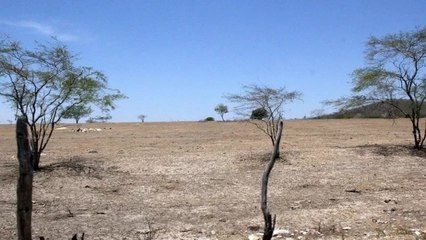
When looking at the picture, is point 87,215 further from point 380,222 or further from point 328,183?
point 328,183

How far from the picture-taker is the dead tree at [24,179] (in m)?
5.40

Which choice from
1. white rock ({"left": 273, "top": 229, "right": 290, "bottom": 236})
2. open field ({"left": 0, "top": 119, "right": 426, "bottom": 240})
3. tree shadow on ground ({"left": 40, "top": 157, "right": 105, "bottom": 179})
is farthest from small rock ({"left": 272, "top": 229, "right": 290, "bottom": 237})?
tree shadow on ground ({"left": 40, "top": 157, "right": 105, "bottom": 179})

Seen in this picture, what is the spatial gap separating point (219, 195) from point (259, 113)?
9.51 m

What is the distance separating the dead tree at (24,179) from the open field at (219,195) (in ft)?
12.3

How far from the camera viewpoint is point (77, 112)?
20312mm

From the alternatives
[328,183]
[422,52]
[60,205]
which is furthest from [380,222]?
[422,52]

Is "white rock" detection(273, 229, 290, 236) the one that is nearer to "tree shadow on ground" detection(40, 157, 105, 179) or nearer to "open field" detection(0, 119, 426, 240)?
"open field" detection(0, 119, 426, 240)

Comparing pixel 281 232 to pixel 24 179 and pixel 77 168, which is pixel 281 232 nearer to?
pixel 24 179

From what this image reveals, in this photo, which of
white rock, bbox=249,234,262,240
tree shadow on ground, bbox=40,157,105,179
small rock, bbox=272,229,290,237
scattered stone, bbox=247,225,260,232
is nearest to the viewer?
white rock, bbox=249,234,262,240

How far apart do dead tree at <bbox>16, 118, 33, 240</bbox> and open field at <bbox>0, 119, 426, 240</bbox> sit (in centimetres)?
376

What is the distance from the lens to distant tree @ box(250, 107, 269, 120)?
21950 mm

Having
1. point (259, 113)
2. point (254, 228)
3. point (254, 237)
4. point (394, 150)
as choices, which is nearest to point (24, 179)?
point (254, 237)

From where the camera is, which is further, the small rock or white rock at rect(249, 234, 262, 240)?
the small rock

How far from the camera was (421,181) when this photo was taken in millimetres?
15320
